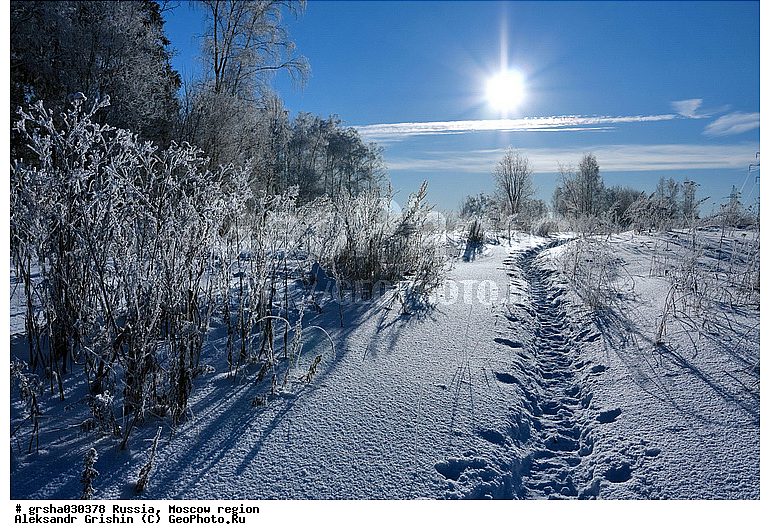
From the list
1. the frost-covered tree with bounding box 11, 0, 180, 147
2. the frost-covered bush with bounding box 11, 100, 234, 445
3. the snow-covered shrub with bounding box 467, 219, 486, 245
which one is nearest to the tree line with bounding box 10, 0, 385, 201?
the frost-covered tree with bounding box 11, 0, 180, 147

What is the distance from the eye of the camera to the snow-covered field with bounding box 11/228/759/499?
1704 millimetres

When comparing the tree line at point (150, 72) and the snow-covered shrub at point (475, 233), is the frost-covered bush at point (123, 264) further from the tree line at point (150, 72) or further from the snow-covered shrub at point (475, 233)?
the snow-covered shrub at point (475, 233)

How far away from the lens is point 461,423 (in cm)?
216

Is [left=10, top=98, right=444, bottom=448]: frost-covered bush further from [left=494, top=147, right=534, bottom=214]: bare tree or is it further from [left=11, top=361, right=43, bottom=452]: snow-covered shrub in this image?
[left=494, top=147, right=534, bottom=214]: bare tree

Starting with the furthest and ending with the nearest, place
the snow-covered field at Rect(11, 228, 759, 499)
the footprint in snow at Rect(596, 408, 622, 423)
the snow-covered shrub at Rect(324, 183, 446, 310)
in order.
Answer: the snow-covered shrub at Rect(324, 183, 446, 310), the footprint in snow at Rect(596, 408, 622, 423), the snow-covered field at Rect(11, 228, 759, 499)

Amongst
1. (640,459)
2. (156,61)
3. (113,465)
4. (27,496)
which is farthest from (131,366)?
(156,61)

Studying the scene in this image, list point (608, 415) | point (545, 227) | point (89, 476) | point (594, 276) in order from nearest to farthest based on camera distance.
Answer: point (89, 476)
point (608, 415)
point (594, 276)
point (545, 227)

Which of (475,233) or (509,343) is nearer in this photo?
(509,343)

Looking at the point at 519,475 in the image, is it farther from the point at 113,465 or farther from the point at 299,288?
the point at 299,288

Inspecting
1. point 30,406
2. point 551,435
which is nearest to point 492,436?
point 551,435

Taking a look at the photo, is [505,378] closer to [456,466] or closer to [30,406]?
[456,466]

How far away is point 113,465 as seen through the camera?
1.70m

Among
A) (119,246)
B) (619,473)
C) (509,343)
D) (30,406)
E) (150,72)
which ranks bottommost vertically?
(619,473)

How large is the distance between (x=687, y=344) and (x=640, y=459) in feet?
4.77
